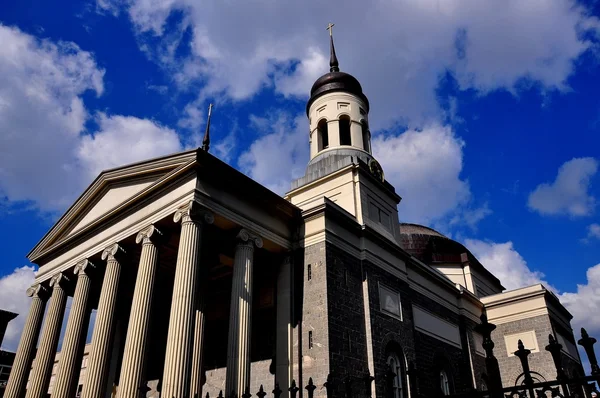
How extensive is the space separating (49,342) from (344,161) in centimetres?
1536

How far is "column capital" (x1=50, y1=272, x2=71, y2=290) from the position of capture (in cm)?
2088

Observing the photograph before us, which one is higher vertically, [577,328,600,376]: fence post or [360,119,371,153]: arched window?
[360,119,371,153]: arched window

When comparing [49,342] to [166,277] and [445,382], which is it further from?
[445,382]

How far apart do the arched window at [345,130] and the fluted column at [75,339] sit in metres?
14.1

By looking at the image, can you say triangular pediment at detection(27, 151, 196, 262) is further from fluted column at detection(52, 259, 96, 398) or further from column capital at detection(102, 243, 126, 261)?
fluted column at detection(52, 259, 96, 398)

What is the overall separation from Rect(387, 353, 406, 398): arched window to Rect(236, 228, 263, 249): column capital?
7.45 metres

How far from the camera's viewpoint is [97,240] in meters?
19.4

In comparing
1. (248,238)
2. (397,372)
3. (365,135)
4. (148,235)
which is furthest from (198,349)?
(365,135)

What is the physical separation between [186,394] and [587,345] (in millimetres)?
11169

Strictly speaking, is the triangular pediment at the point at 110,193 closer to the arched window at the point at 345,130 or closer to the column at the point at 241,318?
the column at the point at 241,318

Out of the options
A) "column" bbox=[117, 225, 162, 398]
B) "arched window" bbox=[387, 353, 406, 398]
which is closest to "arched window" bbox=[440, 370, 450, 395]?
"arched window" bbox=[387, 353, 406, 398]

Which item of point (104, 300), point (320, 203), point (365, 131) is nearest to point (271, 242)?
point (320, 203)

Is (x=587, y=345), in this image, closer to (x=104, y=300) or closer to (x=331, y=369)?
(x=331, y=369)

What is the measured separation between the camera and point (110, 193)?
20.2 meters
